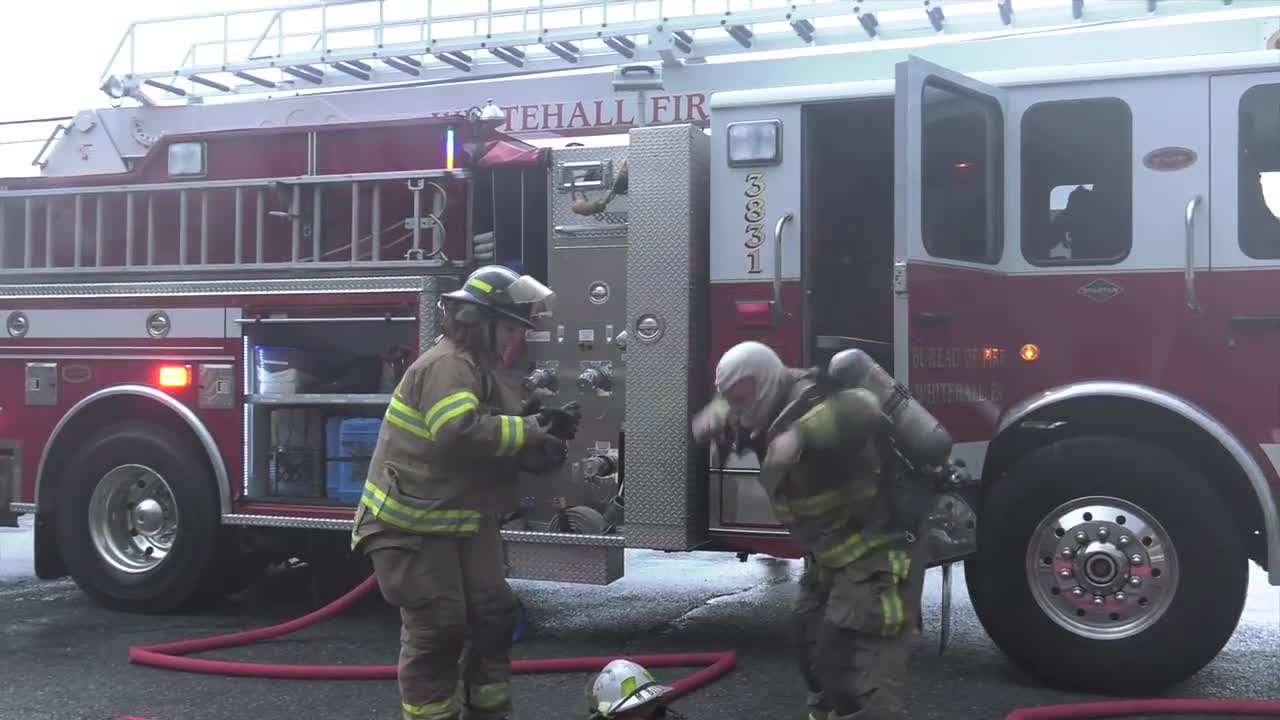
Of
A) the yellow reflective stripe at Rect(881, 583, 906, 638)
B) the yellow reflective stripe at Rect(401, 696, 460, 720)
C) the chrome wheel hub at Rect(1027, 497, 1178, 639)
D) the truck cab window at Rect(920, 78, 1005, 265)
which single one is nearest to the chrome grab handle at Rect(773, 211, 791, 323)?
the truck cab window at Rect(920, 78, 1005, 265)

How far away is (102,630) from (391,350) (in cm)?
206

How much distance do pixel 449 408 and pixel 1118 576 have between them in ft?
9.52

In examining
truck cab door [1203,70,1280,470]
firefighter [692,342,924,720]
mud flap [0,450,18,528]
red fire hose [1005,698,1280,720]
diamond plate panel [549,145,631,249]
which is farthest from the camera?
mud flap [0,450,18,528]

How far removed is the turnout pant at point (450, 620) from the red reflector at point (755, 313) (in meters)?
1.99

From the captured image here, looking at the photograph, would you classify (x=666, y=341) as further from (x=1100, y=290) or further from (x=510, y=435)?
(x=510, y=435)

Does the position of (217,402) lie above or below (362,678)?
above

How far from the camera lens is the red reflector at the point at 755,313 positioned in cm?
628

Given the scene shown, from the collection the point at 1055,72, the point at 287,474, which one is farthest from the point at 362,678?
the point at 1055,72

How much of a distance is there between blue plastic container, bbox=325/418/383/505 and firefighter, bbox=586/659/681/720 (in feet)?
8.81

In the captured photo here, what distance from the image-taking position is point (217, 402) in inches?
292

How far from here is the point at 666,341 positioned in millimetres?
6445

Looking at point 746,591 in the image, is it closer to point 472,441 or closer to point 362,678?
point 362,678

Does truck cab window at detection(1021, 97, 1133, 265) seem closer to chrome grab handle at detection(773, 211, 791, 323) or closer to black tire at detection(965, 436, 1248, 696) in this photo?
black tire at detection(965, 436, 1248, 696)

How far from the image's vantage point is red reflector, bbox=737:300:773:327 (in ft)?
20.6
